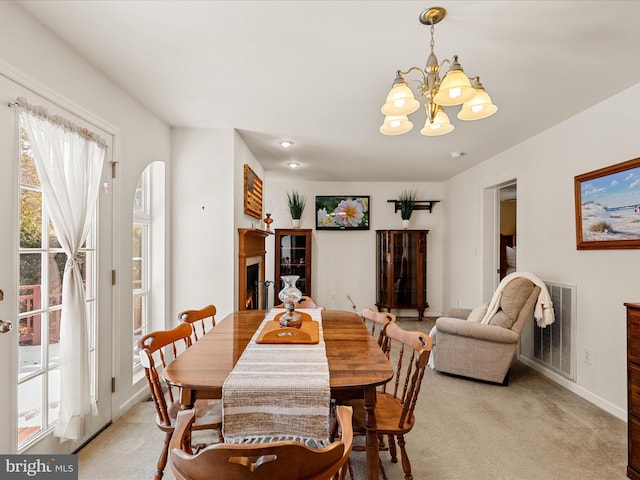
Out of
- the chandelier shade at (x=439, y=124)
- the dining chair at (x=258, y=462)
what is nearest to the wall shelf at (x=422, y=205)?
the chandelier shade at (x=439, y=124)

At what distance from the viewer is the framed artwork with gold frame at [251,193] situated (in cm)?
366

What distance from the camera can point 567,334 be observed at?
9.78ft

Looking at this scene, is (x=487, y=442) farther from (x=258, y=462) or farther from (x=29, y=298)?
(x=29, y=298)

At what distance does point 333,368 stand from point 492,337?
2.18 metres

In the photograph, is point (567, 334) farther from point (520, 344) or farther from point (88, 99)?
point (88, 99)

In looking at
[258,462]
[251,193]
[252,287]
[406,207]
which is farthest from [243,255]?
[406,207]

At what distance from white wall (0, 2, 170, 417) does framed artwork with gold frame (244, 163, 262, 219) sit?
0.83m

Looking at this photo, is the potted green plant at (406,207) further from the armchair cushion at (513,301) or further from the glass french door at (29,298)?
the glass french door at (29,298)

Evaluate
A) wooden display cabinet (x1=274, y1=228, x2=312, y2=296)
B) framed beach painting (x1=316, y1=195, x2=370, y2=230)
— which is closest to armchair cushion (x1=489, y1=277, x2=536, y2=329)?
framed beach painting (x1=316, y1=195, x2=370, y2=230)

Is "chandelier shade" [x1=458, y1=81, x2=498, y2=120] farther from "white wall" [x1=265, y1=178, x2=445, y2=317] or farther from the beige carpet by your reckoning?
"white wall" [x1=265, y1=178, x2=445, y2=317]

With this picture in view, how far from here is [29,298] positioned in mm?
1728

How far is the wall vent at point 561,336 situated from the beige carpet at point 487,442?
0.28 m

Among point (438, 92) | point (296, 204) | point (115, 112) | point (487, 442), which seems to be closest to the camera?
point (438, 92)

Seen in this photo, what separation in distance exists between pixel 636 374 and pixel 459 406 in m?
1.19
